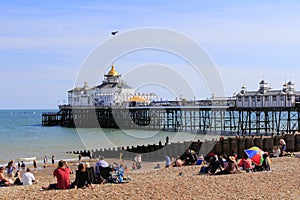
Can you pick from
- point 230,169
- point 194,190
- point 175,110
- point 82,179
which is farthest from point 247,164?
point 175,110

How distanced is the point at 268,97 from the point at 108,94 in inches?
1411

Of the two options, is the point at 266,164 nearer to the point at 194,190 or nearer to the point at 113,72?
the point at 194,190

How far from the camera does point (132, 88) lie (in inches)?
2997

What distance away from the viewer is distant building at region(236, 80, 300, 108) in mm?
38844

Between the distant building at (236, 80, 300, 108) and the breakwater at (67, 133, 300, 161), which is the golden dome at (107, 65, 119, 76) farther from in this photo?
the breakwater at (67, 133, 300, 161)

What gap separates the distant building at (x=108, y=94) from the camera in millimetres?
71688

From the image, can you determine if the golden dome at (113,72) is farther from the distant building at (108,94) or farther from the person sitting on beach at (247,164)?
the person sitting on beach at (247,164)

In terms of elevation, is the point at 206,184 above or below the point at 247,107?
below

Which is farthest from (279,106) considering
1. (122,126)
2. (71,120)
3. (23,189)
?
(71,120)

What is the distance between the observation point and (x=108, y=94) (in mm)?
72625

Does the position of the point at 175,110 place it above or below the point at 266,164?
above

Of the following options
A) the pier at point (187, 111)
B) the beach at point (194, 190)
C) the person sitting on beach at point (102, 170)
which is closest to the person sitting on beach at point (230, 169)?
the beach at point (194, 190)

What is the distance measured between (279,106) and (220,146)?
18528 millimetres

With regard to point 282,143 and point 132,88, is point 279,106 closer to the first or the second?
point 282,143
